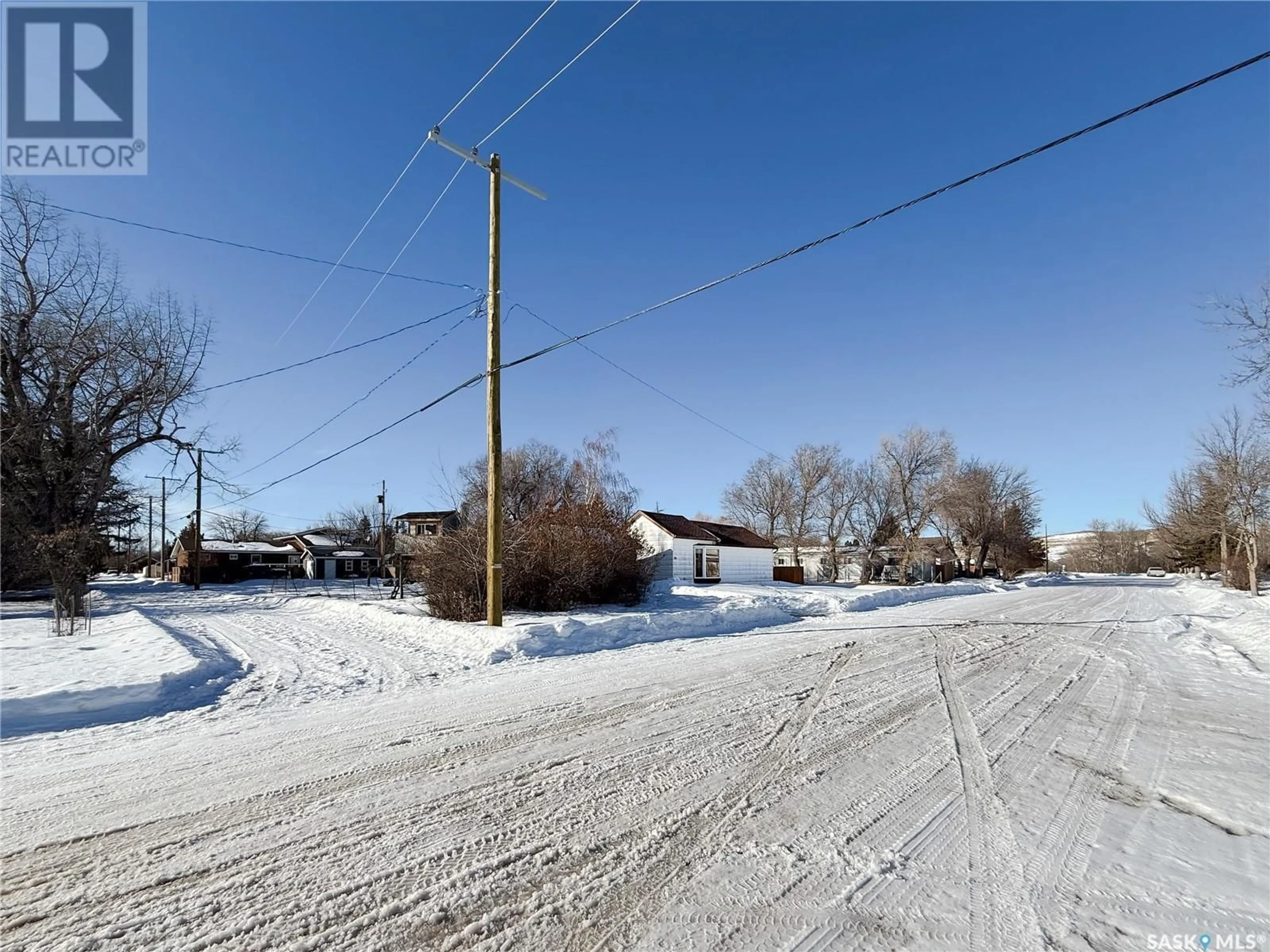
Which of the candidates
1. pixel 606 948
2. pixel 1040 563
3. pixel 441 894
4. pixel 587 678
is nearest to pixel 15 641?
pixel 587 678

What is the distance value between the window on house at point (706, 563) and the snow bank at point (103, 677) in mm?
21384

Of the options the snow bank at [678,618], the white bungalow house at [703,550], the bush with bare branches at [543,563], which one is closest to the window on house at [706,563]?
the white bungalow house at [703,550]

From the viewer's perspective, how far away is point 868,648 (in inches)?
398

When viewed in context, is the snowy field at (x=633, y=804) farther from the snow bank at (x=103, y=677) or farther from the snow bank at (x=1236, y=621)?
the snow bank at (x=1236, y=621)

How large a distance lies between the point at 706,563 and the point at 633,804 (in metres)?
27.0

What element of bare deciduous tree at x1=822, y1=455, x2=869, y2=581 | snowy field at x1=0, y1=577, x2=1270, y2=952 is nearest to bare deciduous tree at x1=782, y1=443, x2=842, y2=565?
bare deciduous tree at x1=822, y1=455, x2=869, y2=581

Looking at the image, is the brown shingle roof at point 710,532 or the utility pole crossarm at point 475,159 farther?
the brown shingle roof at point 710,532

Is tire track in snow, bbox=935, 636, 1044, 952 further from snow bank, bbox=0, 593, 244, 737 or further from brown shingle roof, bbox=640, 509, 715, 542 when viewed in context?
brown shingle roof, bbox=640, 509, 715, 542

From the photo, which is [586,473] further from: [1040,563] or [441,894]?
[1040,563]

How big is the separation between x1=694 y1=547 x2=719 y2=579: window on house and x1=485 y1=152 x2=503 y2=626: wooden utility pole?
63.3ft

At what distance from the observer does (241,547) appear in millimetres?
53844

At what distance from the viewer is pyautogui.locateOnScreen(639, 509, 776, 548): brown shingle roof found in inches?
1148

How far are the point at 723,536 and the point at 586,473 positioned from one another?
887 cm

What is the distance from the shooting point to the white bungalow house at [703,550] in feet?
93.1
